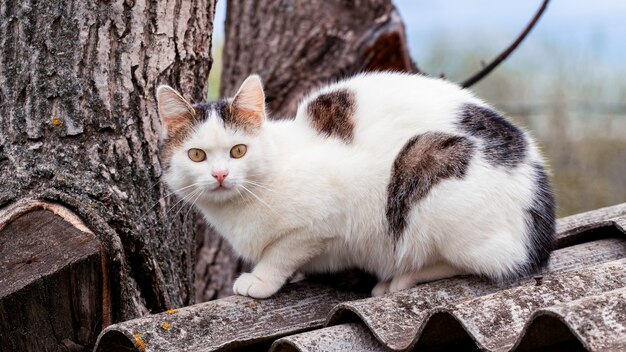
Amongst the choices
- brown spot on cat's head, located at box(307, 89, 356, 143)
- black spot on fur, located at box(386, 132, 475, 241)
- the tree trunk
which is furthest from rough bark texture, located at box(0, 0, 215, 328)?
the tree trunk

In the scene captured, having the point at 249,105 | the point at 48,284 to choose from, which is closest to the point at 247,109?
the point at 249,105

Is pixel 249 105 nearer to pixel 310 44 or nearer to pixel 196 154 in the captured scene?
pixel 196 154

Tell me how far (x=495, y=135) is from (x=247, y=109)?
0.82 meters

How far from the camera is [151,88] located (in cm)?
281

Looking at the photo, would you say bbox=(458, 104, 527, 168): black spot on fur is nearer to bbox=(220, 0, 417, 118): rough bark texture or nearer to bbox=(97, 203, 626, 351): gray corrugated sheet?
bbox=(97, 203, 626, 351): gray corrugated sheet

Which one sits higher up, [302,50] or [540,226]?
[302,50]

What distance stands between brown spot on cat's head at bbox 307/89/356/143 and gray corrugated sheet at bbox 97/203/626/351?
0.53 metres

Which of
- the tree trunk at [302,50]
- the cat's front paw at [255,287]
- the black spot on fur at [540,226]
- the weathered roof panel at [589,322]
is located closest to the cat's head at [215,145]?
the cat's front paw at [255,287]

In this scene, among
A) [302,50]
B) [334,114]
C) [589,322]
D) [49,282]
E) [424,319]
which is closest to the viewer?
[589,322]

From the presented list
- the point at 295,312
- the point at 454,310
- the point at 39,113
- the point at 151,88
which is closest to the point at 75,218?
the point at 39,113

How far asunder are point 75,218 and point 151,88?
0.55 metres

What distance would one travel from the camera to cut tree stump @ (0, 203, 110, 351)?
233cm

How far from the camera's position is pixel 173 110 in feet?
8.73

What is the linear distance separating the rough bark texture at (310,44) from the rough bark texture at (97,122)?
6.26 ft
